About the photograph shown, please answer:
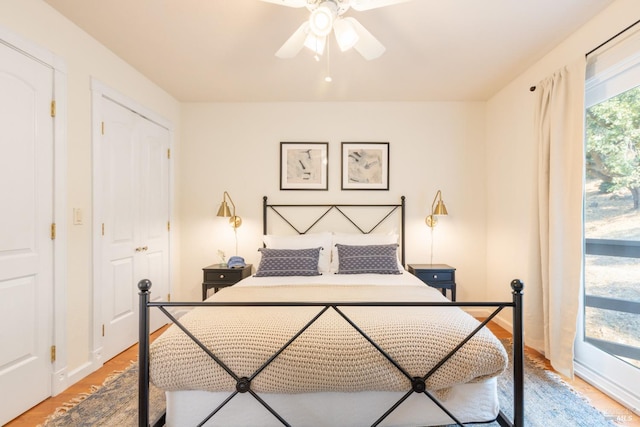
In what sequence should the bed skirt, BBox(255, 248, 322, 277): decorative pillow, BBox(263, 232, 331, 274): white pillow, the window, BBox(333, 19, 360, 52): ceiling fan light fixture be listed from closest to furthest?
1. the bed skirt
2. BBox(333, 19, 360, 52): ceiling fan light fixture
3. the window
4. BBox(255, 248, 322, 277): decorative pillow
5. BBox(263, 232, 331, 274): white pillow

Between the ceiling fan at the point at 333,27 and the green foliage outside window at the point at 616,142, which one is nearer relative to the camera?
the ceiling fan at the point at 333,27

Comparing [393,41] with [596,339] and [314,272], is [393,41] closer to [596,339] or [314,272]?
[314,272]

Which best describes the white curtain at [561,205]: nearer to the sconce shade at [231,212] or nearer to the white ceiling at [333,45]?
the white ceiling at [333,45]

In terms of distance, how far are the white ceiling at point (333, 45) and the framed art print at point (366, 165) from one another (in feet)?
1.96

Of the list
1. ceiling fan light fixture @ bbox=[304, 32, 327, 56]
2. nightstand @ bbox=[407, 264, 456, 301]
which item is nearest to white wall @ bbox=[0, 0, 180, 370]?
ceiling fan light fixture @ bbox=[304, 32, 327, 56]

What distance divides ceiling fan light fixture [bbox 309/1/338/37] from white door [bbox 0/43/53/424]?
5.84 feet

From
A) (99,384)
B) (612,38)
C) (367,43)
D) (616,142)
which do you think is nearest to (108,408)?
(99,384)

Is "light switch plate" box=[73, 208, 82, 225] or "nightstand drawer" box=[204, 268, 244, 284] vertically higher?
"light switch plate" box=[73, 208, 82, 225]

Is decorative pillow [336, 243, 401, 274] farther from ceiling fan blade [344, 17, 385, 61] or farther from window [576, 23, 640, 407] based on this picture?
ceiling fan blade [344, 17, 385, 61]

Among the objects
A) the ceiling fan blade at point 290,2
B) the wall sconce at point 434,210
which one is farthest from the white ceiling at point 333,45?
the wall sconce at point 434,210

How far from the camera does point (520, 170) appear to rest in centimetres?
317

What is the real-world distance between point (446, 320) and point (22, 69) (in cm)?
286

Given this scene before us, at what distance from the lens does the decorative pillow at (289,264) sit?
3.06 meters

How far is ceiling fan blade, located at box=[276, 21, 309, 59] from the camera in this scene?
1920 mm
